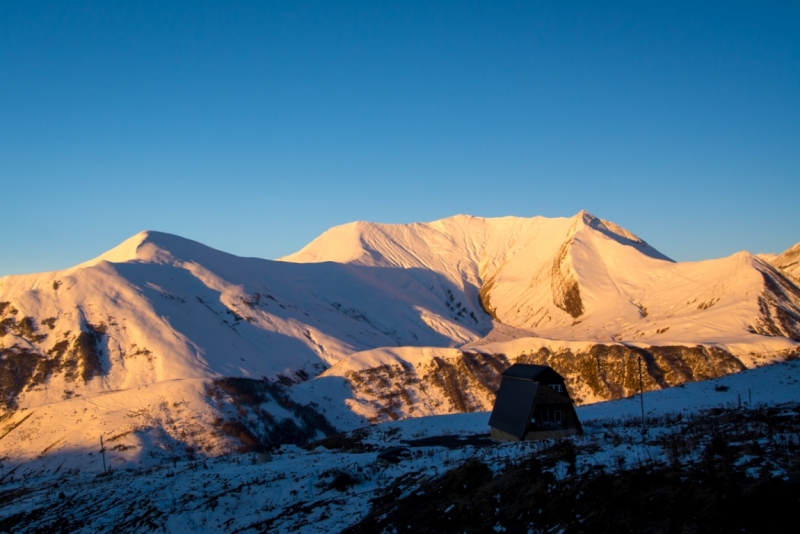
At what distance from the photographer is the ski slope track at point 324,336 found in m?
52.1

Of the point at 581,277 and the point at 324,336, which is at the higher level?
the point at 581,277

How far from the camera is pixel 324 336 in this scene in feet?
300

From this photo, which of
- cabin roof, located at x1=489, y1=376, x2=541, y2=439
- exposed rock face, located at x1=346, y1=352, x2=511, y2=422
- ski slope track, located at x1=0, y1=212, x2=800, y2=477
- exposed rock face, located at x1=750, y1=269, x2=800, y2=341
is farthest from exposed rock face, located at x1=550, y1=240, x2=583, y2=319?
cabin roof, located at x1=489, y1=376, x2=541, y2=439

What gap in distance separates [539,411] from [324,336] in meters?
67.6

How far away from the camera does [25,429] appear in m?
50.2

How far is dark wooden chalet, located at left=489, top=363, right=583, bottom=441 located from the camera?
85.0ft

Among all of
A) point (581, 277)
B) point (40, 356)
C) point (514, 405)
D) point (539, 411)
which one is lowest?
point (539, 411)

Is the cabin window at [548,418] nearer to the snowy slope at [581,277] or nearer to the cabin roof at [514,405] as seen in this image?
the cabin roof at [514,405]

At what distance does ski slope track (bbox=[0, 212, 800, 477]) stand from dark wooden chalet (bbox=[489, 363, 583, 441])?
27649mm

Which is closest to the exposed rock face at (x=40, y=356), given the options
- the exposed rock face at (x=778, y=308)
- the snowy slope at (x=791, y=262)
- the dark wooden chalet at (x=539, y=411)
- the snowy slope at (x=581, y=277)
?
the dark wooden chalet at (x=539, y=411)

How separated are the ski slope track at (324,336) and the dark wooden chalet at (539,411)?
27.6 metres

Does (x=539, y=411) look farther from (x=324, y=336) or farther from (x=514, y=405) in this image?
(x=324, y=336)

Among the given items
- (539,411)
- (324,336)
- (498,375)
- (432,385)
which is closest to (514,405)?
(539,411)

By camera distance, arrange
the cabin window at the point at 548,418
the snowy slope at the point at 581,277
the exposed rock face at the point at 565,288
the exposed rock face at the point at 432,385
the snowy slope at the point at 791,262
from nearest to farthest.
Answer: the cabin window at the point at 548,418, the exposed rock face at the point at 432,385, the snowy slope at the point at 581,277, the snowy slope at the point at 791,262, the exposed rock face at the point at 565,288
